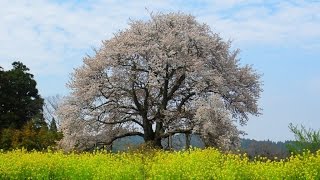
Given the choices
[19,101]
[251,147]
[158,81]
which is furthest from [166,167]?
[19,101]

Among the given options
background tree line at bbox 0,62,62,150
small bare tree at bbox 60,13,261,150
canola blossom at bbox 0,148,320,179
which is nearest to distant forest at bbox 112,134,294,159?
small bare tree at bbox 60,13,261,150

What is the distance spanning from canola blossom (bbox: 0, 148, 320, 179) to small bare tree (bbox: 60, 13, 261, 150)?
46.9 feet

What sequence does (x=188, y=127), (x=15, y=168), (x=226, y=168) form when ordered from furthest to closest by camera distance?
1. (x=188, y=127)
2. (x=15, y=168)
3. (x=226, y=168)

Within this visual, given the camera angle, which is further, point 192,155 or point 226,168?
point 192,155

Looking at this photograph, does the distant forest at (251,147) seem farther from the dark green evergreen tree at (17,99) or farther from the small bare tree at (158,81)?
the dark green evergreen tree at (17,99)

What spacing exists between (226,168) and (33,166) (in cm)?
555

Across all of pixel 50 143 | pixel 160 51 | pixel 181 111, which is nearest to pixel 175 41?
pixel 160 51

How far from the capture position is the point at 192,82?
1231 inches

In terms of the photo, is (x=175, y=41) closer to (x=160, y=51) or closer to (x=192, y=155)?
(x=160, y=51)

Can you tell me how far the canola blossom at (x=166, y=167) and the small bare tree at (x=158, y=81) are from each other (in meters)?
14.3

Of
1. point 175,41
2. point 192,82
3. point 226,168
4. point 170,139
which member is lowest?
point 226,168

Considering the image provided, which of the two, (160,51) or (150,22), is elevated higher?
(150,22)

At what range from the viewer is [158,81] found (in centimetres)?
3111

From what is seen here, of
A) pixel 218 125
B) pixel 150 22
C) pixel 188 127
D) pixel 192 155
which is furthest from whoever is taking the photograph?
pixel 150 22
